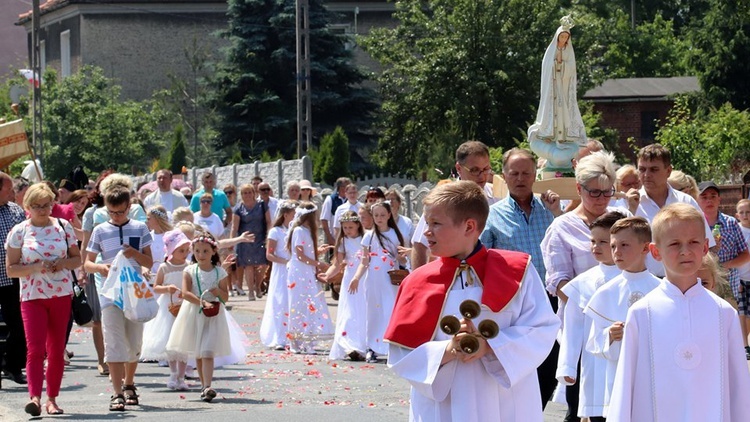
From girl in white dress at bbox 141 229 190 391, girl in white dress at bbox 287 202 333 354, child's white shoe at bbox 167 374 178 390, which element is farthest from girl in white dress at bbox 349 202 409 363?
child's white shoe at bbox 167 374 178 390

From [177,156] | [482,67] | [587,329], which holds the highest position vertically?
[482,67]

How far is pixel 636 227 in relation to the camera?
777 cm

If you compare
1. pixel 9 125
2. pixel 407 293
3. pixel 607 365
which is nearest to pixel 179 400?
pixel 607 365

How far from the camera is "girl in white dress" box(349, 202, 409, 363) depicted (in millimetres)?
15930

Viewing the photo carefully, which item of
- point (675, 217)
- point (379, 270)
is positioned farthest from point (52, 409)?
point (675, 217)

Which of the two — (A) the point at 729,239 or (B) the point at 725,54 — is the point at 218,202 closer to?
(A) the point at 729,239

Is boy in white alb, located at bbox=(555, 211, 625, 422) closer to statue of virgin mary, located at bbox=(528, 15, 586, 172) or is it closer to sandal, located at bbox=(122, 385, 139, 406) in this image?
sandal, located at bbox=(122, 385, 139, 406)

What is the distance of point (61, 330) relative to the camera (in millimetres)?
11578

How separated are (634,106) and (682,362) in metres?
60.5

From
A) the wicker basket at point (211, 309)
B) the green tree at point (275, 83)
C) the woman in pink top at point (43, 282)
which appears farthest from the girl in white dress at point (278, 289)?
the green tree at point (275, 83)

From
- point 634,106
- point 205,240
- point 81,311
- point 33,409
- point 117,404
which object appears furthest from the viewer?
point 634,106

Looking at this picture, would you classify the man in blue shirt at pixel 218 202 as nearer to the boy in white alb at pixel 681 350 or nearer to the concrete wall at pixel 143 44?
the boy in white alb at pixel 681 350

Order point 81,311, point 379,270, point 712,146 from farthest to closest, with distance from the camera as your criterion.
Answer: point 712,146 < point 379,270 < point 81,311

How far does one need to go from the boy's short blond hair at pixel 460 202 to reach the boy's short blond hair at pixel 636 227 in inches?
85.2
